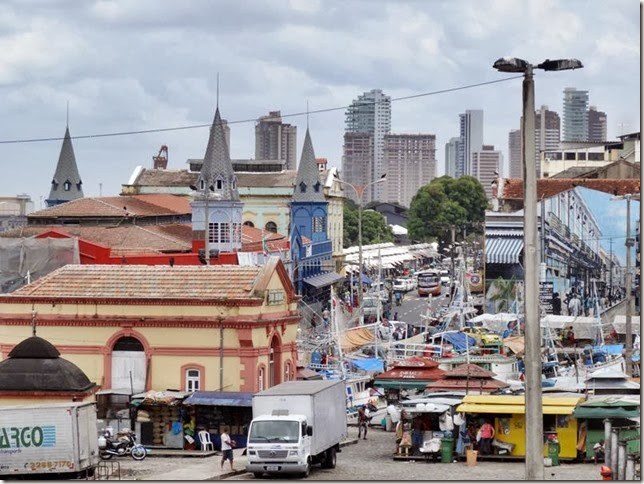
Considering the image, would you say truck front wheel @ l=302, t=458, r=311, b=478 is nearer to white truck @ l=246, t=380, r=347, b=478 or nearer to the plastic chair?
white truck @ l=246, t=380, r=347, b=478

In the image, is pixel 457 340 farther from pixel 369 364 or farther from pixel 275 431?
pixel 275 431

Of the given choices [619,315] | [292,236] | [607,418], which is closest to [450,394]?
[607,418]

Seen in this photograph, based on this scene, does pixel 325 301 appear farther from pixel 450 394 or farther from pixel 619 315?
pixel 450 394

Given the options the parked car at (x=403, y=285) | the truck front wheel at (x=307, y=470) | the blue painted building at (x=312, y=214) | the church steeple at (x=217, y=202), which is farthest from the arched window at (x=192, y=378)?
the parked car at (x=403, y=285)

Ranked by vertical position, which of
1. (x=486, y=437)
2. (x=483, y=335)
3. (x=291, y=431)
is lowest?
(x=486, y=437)

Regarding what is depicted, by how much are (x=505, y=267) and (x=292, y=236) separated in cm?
2179

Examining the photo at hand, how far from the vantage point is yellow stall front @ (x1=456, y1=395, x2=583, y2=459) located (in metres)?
43.0

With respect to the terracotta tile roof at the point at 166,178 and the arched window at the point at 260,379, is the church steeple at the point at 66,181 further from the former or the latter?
the arched window at the point at 260,379

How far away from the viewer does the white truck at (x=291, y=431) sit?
3897 centimetres

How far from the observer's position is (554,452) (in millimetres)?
42531

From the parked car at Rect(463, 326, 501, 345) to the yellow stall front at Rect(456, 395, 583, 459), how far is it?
31.9m

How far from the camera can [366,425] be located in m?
52.5

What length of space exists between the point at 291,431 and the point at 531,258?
1423 centimetres

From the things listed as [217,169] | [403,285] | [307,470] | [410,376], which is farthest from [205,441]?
[403,285]
